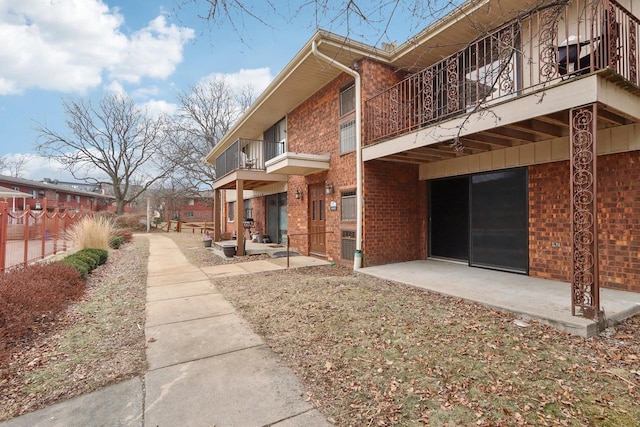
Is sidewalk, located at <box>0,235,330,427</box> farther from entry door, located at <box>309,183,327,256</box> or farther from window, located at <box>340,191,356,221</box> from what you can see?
entry door, located at <box>309,183,327,256</box>

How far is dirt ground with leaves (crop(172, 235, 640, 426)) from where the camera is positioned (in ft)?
7.50

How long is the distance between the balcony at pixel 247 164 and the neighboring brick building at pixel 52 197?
640 inches

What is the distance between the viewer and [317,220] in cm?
969

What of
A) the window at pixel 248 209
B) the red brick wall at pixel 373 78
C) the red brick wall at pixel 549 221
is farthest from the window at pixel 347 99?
the window at pixel 248 209

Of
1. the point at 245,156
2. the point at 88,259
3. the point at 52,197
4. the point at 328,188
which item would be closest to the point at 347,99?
the point at 328,188

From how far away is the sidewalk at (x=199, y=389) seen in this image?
89.0 inches

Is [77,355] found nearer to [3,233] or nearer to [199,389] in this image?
[199,389]

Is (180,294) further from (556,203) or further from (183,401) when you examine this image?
(556,203)

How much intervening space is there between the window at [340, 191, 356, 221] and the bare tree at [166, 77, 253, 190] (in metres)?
20.5

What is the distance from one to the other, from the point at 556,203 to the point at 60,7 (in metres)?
7.73

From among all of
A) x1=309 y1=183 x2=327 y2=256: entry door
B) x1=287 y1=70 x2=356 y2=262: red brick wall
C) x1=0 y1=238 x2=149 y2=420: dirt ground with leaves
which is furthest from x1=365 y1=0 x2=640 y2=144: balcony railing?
x1=0 y1=238 x2=149 y2=420: dirt ground with leaves

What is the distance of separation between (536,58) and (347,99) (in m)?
4.26

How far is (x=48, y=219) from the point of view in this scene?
8758mm

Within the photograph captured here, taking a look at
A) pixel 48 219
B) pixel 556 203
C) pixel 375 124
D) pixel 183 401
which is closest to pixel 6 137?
pixel 48 219
